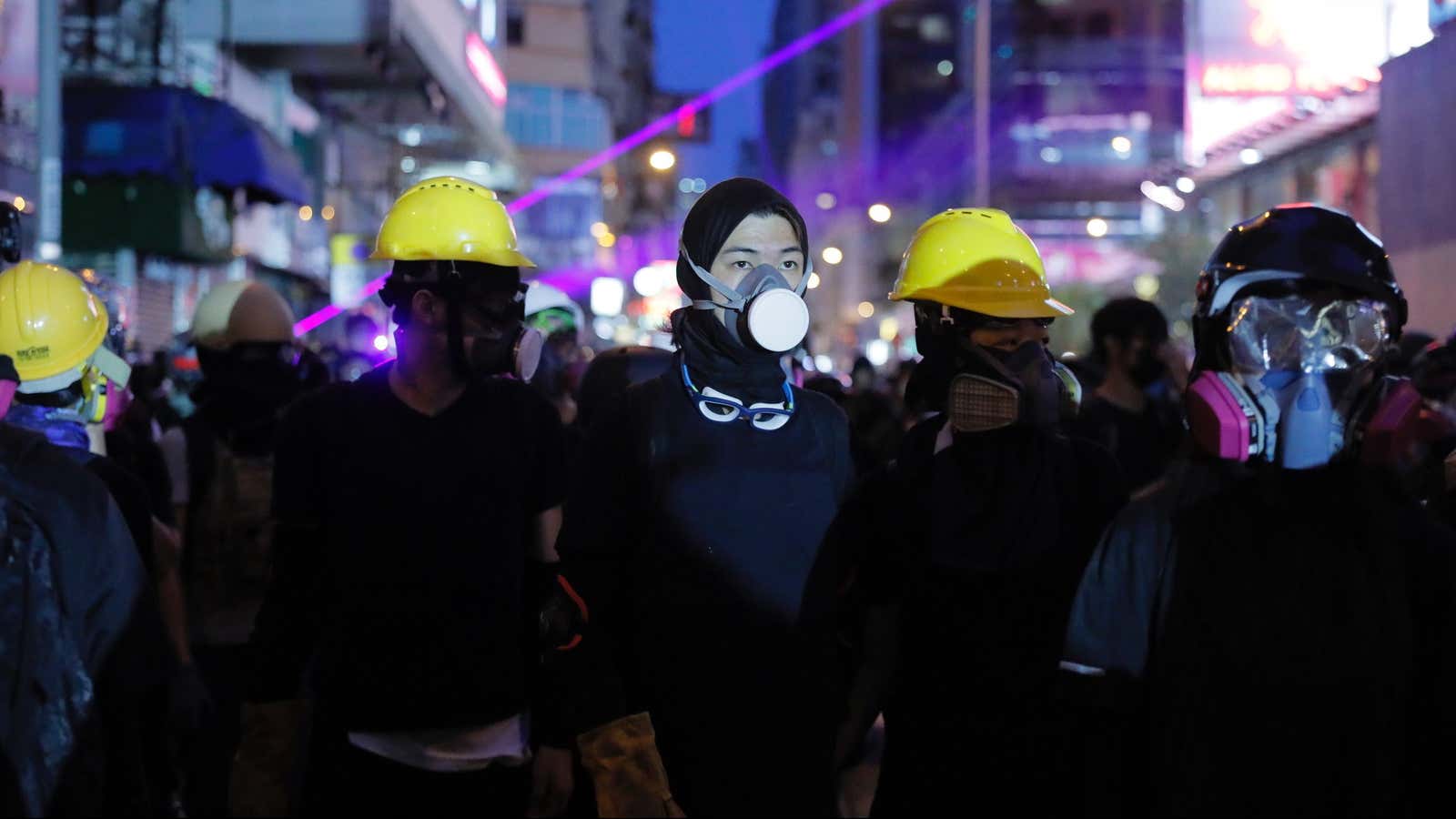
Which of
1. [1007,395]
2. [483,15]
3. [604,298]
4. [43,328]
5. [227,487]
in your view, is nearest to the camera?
[1007,395]

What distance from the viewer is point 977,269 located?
393 centimetres

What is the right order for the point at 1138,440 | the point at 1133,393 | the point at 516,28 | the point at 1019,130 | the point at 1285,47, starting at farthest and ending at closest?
the point at 516,28
the point at 1019,130
the point at 1285,47
the point at 1133,393
the point at 1138,440

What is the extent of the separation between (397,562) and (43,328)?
3.79 ft

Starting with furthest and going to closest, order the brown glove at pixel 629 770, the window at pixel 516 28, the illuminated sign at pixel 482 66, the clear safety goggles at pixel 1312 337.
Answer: the window at pixel 516 28 → the illuminated sign at pixel 482 66 → the brown glove at pixel 629 770 → the clear safety goggles at pixel 1312 337

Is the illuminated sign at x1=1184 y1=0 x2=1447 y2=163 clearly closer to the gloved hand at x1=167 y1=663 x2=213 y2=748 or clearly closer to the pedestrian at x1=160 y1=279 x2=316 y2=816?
the pedestrian at x1=160 y1=279 x2=316 y2=816

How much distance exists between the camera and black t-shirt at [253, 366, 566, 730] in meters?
3.75

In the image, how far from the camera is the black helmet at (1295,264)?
8.05ft

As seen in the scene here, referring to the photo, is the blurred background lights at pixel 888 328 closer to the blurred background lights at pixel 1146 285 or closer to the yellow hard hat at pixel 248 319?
the blurred background lights at pixel 1146 285

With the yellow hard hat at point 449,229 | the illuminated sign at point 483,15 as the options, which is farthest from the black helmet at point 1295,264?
the illuminated sign at point 483,15

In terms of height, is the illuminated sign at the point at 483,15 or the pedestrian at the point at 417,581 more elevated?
the illuminated sign at the point at 483,15

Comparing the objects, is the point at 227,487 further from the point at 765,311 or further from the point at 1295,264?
Answer: the point at 1295,264

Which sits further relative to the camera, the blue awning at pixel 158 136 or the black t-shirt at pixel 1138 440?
the blue awning at pixel 158 136

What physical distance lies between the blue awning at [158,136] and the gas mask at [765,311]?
51.1 feet

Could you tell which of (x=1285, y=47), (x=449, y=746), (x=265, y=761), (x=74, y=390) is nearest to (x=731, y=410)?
(x=449, y=746)
